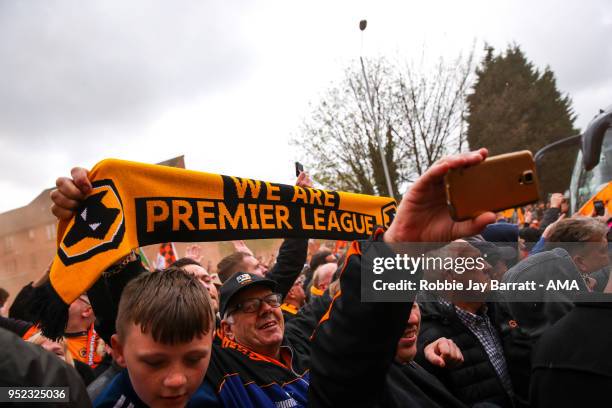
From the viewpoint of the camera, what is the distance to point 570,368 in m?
1.84

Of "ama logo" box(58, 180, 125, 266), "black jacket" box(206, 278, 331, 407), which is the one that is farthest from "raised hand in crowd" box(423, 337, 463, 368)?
"ama logo" box(58, 180, 125, 266)

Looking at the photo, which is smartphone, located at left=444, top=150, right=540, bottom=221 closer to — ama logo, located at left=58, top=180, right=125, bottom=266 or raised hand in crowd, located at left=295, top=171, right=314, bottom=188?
ama logo, located at left=58, top=180, right=125, bottom=266

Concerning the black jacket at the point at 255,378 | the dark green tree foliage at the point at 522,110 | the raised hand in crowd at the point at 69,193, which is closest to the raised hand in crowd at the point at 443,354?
the black jacket at the point at 255,378

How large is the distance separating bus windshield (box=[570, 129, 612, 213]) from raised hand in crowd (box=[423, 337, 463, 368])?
5893mm

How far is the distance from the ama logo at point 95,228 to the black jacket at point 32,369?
812 mm

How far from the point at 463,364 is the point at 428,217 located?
134 centimetres

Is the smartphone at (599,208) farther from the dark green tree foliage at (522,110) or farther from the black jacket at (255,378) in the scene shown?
the dark green tree foliage at (522,110)

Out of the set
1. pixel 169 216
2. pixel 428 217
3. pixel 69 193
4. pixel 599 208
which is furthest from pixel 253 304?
pixel 599 208

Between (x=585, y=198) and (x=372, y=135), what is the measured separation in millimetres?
12244

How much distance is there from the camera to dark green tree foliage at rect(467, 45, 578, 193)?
2497 cm

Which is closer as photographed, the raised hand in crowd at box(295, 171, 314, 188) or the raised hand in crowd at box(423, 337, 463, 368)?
the raised hand in crowd at box(423, 337, 463, 368)

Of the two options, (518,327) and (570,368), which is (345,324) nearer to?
(570,368)

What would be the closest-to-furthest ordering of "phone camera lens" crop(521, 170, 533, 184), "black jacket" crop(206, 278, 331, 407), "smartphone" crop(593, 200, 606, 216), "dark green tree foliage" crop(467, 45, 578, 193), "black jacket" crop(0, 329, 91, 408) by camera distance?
"black jacket" crop(0, 329, 91, 408) < "phone camera lens" crop(521, 170, 533, 184) < "black jacket" crop(206, 278, 331, 407) < "smartphone" crop(593, 200, 606, 216) < "dark green tree foliage" crop(467, 45, 578, 193)

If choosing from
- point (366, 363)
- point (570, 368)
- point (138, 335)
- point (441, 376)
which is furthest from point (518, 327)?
point (138, 335)
